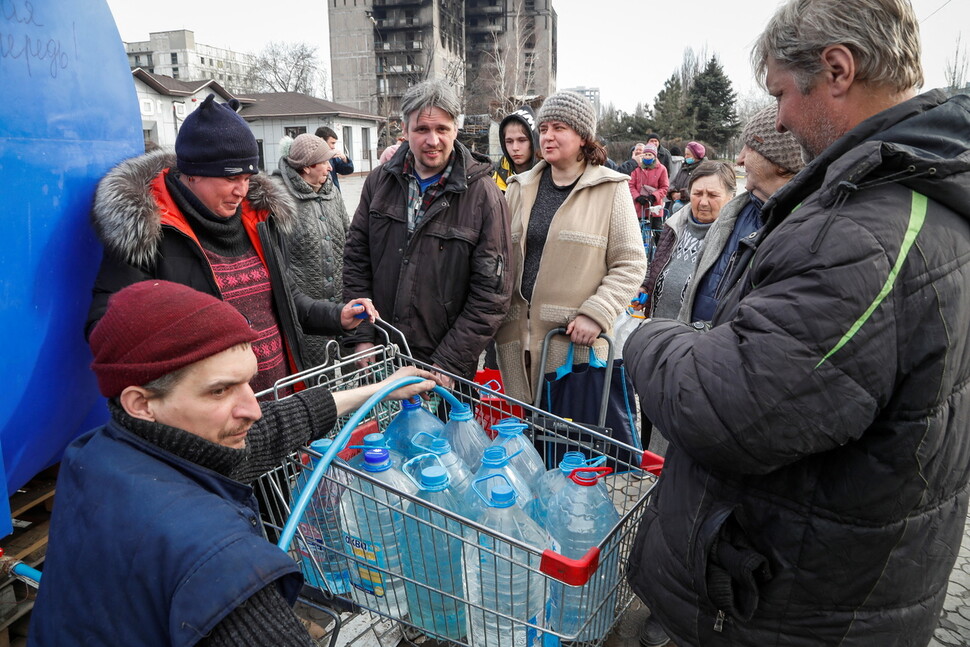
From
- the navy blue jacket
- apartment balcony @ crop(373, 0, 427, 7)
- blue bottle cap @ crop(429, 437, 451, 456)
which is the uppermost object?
apartment balcony @ crop(373, 0, 427, 7)

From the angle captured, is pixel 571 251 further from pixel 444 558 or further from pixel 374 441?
pixel 444 558

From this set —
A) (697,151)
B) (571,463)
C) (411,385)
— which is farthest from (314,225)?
(697,151)

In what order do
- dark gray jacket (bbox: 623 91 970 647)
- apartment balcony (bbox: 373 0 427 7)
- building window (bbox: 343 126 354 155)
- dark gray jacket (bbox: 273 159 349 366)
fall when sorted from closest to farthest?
dark gray jacket (bbox: 623 91 970 647) < dark gray jacket (bbox: 273 159 349 366) < building window (bbox: 343 126 354 155) < apartment balcony (bbox: 373 0 427 7)

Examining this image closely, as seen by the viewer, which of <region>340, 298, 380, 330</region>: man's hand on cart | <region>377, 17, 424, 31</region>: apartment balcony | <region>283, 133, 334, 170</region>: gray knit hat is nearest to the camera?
<region>340, 298, 380, 330</region>: man's hand on cart

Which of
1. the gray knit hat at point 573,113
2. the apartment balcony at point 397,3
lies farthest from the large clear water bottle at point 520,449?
the apartment balcony at point 397,3

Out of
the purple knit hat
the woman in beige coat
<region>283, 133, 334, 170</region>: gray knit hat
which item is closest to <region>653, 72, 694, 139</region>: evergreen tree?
the purple knit hat

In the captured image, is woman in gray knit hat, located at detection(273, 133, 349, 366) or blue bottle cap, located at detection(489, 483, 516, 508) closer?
blue bottle cap, located at detection(489, 483, 516, 508)

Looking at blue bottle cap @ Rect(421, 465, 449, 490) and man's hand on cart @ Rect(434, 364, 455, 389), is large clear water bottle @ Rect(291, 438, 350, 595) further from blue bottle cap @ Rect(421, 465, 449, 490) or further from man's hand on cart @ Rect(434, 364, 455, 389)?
man's hand on cart @ Rect(434, 364, 455, 389)

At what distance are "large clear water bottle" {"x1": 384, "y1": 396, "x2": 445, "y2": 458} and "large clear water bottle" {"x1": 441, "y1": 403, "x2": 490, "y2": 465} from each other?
7cm

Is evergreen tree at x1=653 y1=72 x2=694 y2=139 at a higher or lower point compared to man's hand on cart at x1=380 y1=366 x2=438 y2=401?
higher

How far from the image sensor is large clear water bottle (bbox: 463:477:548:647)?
178 cm

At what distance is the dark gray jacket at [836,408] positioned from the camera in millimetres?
1203

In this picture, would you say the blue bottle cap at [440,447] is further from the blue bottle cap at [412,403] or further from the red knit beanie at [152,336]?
the red knit beanie at [152,336]

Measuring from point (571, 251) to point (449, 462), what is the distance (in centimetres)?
165
